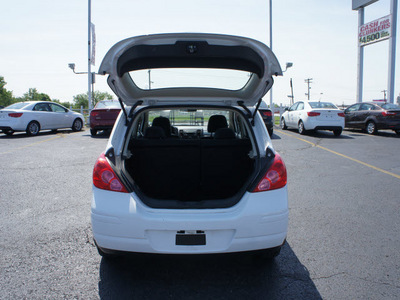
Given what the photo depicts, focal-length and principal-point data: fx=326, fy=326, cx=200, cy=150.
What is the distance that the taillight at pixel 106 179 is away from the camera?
8.20 ft

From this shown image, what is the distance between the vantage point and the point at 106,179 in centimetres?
254

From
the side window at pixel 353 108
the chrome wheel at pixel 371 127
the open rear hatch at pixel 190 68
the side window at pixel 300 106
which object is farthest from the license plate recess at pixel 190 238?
the side window at pixel 353 108

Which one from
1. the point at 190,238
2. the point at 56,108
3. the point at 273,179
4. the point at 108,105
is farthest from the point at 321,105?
the point at 190,238

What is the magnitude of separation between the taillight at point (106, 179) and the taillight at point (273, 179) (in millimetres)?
1050

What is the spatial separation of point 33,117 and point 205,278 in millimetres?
13149

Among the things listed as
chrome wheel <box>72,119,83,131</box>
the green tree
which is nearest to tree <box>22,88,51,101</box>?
the green tree

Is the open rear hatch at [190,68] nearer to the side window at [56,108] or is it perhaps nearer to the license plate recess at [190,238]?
the license plate recess at [190,238]

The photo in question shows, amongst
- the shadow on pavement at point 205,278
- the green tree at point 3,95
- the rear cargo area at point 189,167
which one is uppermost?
the green tree at point 3,95

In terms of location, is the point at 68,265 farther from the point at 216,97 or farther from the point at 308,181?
the point at 308,181

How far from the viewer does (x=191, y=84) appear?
10.7ft

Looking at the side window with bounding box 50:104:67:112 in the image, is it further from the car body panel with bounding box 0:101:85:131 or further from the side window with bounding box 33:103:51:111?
the side window with bounding box 33:103:51:111

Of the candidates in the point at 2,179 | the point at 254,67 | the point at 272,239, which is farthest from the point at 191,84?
the point at 2,179

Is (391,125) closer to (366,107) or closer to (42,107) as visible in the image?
(366,107)

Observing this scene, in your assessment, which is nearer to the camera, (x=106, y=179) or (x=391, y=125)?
(x=106, y=179)
